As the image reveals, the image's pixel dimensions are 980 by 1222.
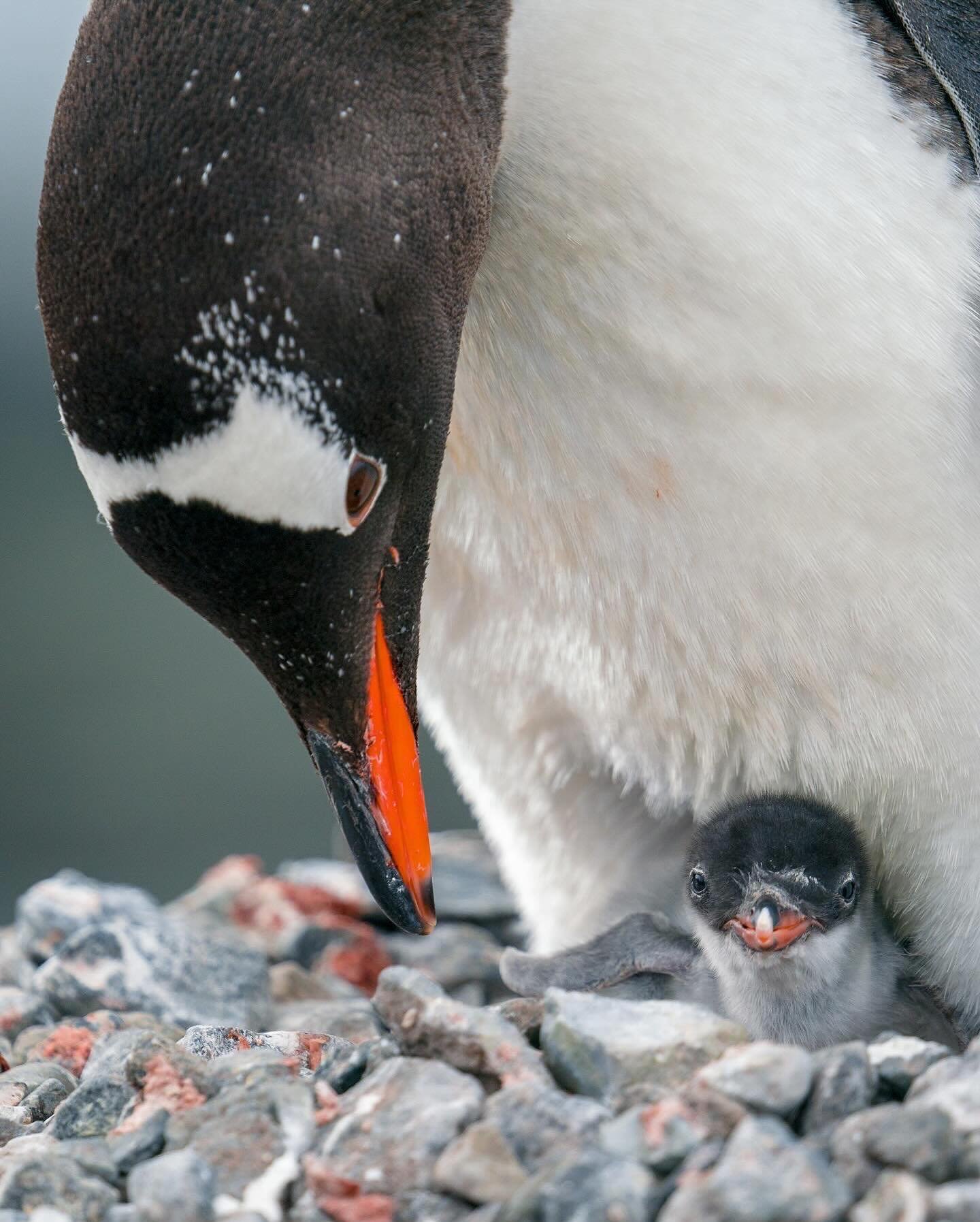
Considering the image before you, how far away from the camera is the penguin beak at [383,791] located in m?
1.60

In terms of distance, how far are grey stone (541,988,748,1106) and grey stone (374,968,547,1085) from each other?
1.0 inches

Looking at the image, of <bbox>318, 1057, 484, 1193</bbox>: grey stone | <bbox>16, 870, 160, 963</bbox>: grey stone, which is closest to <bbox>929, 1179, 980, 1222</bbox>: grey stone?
<bbox>318, 1057, 484, 1193</bbox>: grey stone

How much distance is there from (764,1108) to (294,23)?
1.00m

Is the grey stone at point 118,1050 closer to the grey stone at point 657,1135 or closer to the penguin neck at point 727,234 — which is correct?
the grey stone at point 657,1135

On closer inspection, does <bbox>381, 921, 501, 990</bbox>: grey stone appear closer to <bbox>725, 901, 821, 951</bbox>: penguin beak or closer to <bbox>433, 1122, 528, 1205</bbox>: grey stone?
<bbox>725, 901, 821, 951</bbox>: penguin beak

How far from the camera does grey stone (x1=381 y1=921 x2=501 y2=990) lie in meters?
2.70

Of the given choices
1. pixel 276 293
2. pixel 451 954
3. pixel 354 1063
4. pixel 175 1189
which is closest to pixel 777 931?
pixel 354 1063

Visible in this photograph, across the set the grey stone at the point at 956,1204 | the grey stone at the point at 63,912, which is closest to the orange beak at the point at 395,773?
the grey stone at the point at 956,1204

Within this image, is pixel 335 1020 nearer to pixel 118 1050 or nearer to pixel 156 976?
pixel 156 976

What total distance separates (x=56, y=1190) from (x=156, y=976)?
103 cm

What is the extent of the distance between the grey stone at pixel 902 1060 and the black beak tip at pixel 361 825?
52 cm

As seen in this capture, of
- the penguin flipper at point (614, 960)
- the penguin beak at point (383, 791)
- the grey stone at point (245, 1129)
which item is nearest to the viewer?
the grey stone at point (245, 1129)

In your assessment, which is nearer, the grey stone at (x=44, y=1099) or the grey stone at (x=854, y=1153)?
the grey stone at (x=854, y=1153)

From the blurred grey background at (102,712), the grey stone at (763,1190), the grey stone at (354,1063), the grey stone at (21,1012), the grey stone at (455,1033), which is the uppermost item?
the grey stone at (763,1190)
